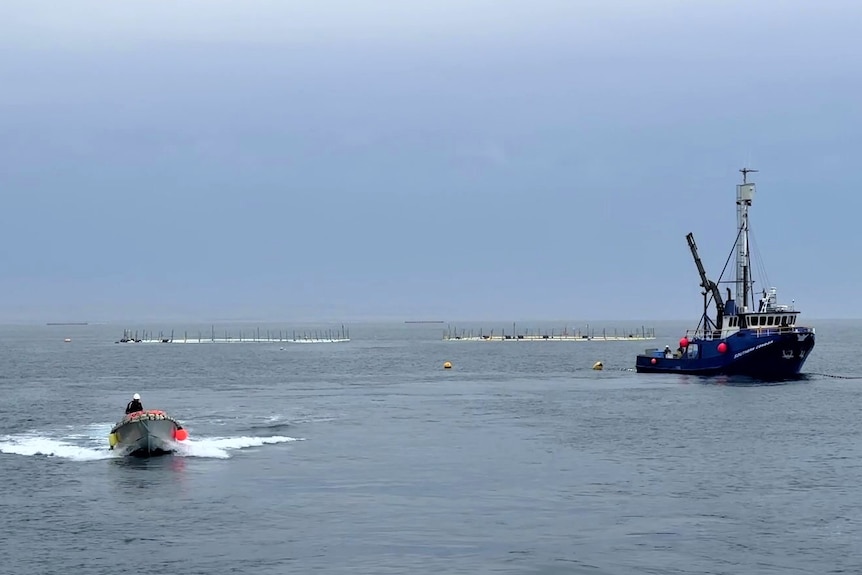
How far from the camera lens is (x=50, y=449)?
70688 mm

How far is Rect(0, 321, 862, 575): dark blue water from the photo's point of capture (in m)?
42.2

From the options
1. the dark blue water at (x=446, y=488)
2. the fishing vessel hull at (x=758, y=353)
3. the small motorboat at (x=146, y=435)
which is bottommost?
the dark blue water at (x=446, y=488)

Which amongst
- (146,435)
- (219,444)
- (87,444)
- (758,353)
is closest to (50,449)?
(87,444)

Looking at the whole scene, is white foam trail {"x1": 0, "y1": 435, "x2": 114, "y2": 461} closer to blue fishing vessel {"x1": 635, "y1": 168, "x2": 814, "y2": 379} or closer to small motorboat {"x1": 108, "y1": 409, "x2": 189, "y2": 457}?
small motorboat {"x1": 108, "y1": 409, "x2": 189, "y2": 457}

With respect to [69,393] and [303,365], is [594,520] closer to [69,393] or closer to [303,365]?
[69,393]

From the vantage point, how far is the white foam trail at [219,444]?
221 ft

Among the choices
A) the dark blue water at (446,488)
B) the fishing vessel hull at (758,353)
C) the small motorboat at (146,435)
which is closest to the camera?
the dark blue water at (446,488)

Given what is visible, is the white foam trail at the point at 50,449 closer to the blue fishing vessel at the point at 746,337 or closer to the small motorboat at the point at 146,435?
the small motorboat at the point at 146,435

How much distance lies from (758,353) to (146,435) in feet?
250

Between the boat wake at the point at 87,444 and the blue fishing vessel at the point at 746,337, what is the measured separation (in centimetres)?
6347

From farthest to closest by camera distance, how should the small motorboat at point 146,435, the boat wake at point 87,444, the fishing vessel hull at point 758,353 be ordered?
the fishing vessel hull at point 758,353
the boat wake at point 87,444
the small motorboat at point 146,435

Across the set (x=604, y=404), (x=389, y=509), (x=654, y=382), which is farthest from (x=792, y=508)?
(x=654, y=382)

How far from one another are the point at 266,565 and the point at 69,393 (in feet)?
283

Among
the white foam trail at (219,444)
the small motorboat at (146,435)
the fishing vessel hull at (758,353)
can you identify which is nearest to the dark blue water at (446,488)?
the white foam trail at (219,444)
